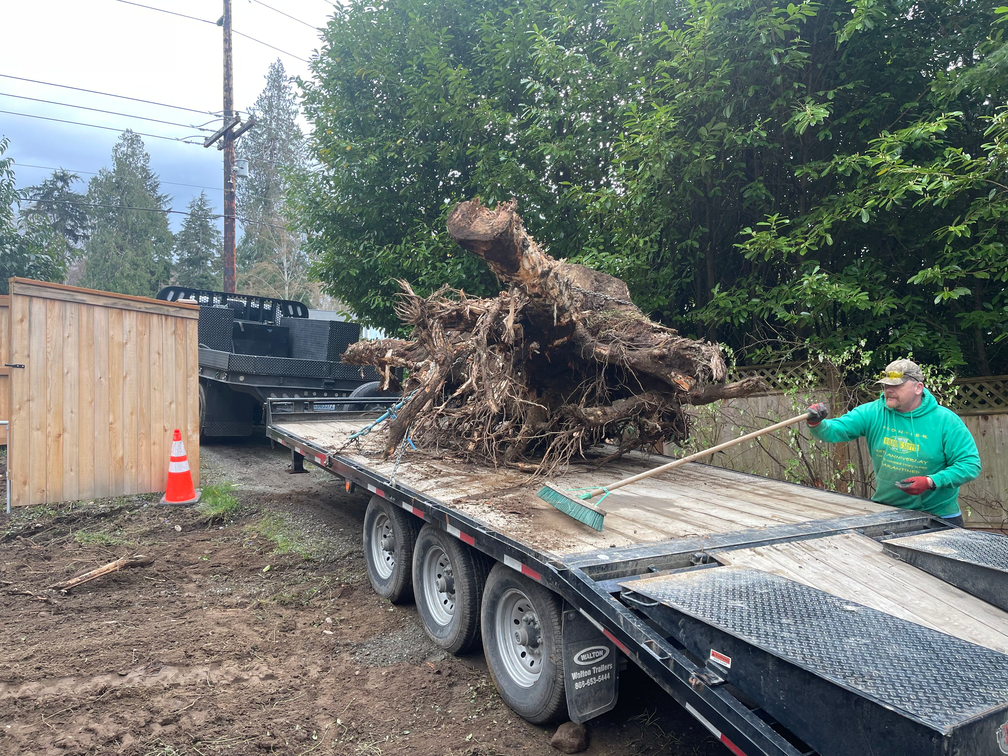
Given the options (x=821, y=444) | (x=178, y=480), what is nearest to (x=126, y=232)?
(x=178, y=480)

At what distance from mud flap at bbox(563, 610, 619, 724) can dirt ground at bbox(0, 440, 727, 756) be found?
0.34 meters

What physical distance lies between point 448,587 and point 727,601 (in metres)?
2.11

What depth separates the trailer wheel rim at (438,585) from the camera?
401 centimetres

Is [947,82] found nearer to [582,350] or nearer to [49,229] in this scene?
[582,350]

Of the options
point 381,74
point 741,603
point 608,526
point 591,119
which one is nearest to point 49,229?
point 381,74

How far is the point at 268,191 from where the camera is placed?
4016 cm

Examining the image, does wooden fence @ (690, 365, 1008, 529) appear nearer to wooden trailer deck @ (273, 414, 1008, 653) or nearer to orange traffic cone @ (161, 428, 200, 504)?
wooden trailer deck @ (273, 414, 1008, 653)

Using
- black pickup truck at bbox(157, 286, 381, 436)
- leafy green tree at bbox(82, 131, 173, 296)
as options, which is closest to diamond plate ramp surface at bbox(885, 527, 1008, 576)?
black pickup truck at bbox(157, 286, 381, 436)

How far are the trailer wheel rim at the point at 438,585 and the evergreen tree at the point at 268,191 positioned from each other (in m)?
32.5

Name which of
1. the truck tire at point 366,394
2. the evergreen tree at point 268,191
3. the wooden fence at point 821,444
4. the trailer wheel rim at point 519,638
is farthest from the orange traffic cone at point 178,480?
the evergreen tree at point 268,191

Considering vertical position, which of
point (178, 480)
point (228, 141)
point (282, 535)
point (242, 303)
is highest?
point (228, 141)

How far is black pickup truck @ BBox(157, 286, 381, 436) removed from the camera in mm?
9812

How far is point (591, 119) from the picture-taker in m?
7.90

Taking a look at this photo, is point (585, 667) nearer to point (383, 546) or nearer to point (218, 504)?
point (383, 546)
